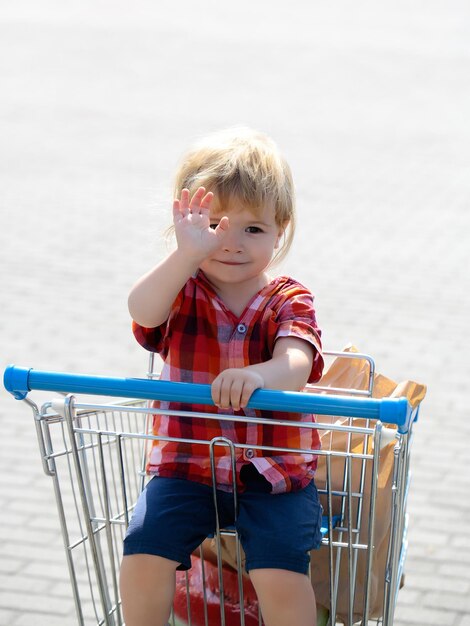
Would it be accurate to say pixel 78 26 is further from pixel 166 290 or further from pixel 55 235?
pixel 166 290

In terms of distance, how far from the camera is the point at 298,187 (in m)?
11.2

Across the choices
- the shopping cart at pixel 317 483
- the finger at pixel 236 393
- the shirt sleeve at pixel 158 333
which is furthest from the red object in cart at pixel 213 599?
the finger at pixel 236 393

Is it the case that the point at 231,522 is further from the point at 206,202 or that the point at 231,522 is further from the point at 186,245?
the point at 206,202

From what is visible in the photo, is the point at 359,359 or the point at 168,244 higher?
the point at 168,244

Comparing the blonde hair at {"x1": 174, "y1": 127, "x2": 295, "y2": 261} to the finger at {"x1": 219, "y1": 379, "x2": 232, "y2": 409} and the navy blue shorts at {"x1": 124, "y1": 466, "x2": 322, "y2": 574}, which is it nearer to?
the finger at {"x1": 219, "y1": 379, "x2": 232, "y2": 409}

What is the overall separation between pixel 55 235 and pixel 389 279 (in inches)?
114

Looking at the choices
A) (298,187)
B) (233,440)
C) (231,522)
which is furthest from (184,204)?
(298,187)

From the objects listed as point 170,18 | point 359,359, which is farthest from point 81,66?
point 359,359

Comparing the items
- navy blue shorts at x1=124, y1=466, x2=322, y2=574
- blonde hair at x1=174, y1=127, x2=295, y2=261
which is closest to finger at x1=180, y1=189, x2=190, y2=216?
blonde hair at x1=174, y1=127, x2=295, y2=261

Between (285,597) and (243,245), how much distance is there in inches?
37.8

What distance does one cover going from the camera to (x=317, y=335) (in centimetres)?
315

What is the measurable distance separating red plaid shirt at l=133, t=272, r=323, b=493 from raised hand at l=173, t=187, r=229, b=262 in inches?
12.5

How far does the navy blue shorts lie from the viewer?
2.86 meters

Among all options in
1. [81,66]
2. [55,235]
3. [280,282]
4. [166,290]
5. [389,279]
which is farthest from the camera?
[81,66]
